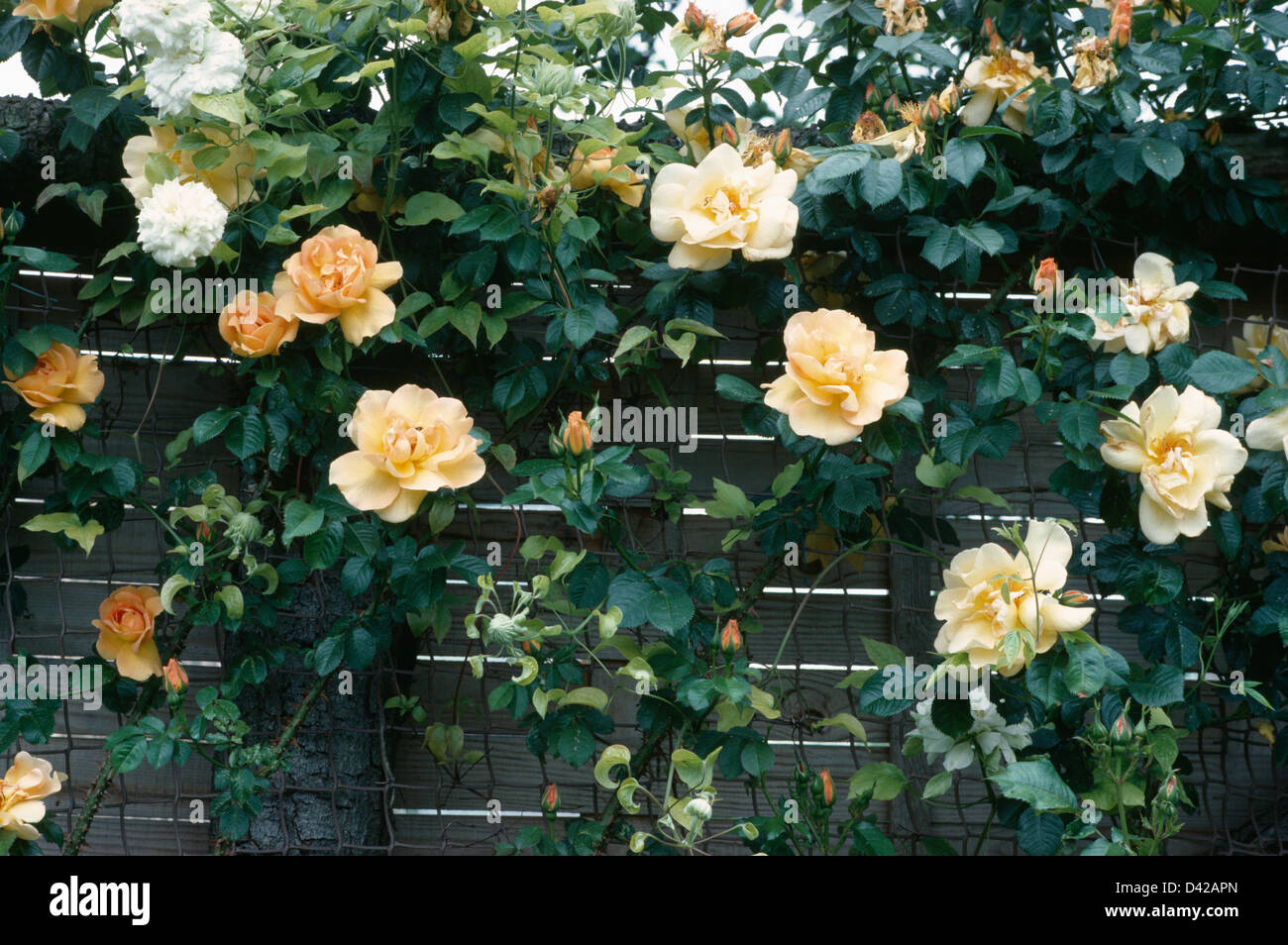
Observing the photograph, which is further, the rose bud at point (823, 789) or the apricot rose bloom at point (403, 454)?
the rose bud at point (823, 789)

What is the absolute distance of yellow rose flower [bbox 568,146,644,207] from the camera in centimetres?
131

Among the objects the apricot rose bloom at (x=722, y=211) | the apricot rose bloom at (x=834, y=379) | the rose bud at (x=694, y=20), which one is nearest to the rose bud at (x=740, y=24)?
the rose bud at (x=694, y=20)

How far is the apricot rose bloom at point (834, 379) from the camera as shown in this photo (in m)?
1.16

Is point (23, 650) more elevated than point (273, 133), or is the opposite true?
point (273, 133)

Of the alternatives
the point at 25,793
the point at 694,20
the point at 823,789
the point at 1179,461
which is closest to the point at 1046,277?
the point at 1179,461

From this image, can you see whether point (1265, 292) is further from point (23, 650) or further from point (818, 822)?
point (23, 650)

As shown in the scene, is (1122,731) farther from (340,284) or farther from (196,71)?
(196,71)

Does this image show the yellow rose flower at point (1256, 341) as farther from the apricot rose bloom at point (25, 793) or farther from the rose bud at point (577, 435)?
the apricot rose bloom at point (25, 793)

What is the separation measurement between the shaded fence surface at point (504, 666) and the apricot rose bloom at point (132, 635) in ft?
0.36

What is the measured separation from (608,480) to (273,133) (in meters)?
0.62

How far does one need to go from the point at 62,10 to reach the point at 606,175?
71 cm

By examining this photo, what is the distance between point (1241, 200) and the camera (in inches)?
54.2

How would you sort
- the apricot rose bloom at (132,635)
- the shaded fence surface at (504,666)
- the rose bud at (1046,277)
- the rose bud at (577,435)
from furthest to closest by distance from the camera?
1. the shaded fence surface at (504,666)
2. the apricot rose bloom at (132,635)
3. the rose bud at (1046,277)
4. the rose bud at (577,435)
